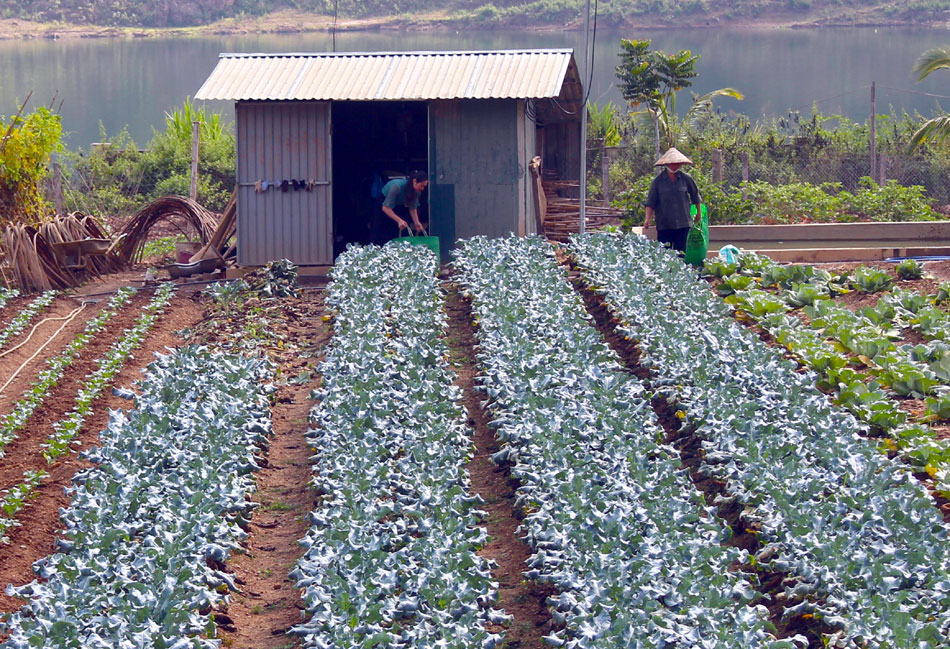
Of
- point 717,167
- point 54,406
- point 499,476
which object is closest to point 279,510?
point 499,476

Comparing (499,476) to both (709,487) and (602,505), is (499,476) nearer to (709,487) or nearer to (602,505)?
(709,487)

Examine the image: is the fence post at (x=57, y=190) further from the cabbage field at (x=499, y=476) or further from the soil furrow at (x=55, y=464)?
the cabbage field at (x=499, y=476)

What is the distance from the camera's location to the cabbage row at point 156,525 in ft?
16.1

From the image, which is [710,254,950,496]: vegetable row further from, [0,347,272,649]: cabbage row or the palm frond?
the palm frond

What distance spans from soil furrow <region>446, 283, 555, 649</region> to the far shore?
126ft

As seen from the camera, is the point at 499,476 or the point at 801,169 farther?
the point at 801,169

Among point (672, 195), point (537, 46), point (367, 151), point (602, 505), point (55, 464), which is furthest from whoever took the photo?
point (537, 46)

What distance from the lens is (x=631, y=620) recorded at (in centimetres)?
470

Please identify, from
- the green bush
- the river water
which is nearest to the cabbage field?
the green bush

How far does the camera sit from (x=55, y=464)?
787 centimetres

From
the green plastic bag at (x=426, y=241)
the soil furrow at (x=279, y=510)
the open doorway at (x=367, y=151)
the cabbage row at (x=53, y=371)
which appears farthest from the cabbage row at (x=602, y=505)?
the open doorway at (x=367, y=151)

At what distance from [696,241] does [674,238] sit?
42 cm

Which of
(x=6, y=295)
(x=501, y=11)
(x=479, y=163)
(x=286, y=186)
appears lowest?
(x=6, y=295)

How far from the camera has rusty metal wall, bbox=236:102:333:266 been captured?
47.1ft
